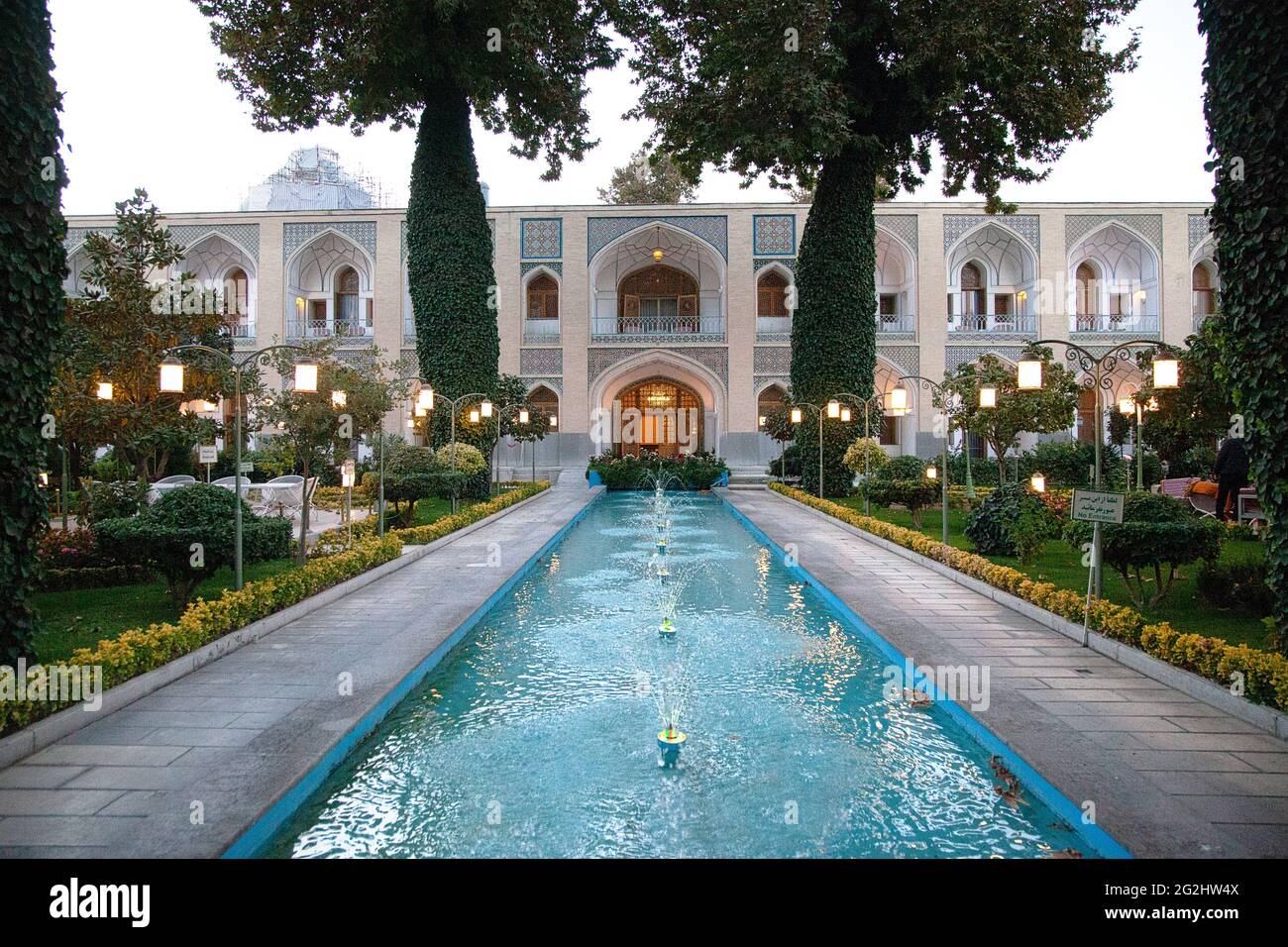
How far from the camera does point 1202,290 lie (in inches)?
1029

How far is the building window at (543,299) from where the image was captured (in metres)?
27.2

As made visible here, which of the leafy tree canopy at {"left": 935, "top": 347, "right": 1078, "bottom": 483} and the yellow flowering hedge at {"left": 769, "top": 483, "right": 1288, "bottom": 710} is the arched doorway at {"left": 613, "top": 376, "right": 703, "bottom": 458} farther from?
the yellow flowering hedge at {"left": 769, "top": 483, "right": 1288, "bottom": 710}

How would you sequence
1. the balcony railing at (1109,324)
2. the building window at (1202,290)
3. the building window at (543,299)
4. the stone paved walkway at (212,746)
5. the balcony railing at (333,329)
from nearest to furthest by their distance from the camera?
the stone paved walkway at (212,746), the balcony railing at (1109,324), the building window at (1202,290), the balcony railing at (333,329), the building window at (543,299)

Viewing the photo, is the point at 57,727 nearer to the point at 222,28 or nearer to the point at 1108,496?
the point at 1108,496

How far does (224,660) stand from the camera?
5.24 meters

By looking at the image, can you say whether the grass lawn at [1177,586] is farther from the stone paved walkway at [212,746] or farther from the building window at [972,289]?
the building window at [972,289]

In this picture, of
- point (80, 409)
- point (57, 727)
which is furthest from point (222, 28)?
point (57, 727)

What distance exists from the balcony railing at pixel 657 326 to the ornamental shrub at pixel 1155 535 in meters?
20.2

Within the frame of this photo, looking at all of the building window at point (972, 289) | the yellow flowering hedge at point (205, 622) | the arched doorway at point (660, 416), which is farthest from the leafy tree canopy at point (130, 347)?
the building window at point (972, 289)

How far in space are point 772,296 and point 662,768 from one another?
24391mm

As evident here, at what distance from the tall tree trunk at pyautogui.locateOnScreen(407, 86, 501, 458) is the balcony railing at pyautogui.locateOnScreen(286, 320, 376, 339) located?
11075mm

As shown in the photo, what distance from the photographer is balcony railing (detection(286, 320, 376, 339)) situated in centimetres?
2647

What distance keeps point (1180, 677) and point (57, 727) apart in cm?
596

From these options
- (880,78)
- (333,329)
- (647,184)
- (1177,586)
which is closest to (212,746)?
(1177,586)
